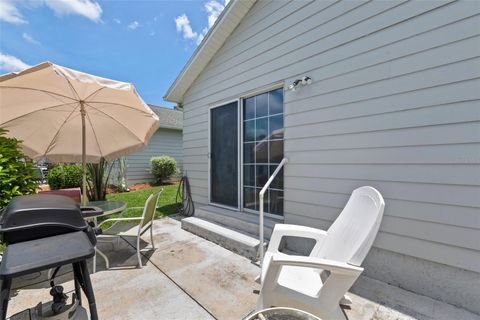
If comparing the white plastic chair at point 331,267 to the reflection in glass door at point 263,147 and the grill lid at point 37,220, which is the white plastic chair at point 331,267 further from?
the reflection in glass door at point 263,147

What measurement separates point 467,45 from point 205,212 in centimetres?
412

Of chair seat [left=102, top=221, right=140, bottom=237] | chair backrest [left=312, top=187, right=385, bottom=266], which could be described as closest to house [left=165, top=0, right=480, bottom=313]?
chair backrest [left=312, top=187, right=385, bottom=266]

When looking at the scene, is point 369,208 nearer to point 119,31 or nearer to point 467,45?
point 467,45

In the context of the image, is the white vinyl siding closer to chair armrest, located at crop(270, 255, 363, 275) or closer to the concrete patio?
the concrete patio

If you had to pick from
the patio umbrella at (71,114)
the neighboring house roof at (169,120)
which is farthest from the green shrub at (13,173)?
the neighboring house roof at (169,120)

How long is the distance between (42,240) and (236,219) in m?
2.83

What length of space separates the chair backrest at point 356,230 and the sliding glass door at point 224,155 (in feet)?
7.61

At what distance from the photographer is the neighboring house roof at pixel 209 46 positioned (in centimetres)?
388

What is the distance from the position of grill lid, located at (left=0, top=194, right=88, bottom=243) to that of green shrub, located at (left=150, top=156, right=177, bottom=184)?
9511 mm

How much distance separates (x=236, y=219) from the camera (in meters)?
3.70

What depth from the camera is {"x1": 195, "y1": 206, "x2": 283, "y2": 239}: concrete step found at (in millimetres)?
3346

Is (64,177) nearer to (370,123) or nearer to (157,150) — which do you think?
(157,150)

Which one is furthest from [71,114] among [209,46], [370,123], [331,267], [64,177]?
[64,177]

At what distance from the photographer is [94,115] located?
3572mm
